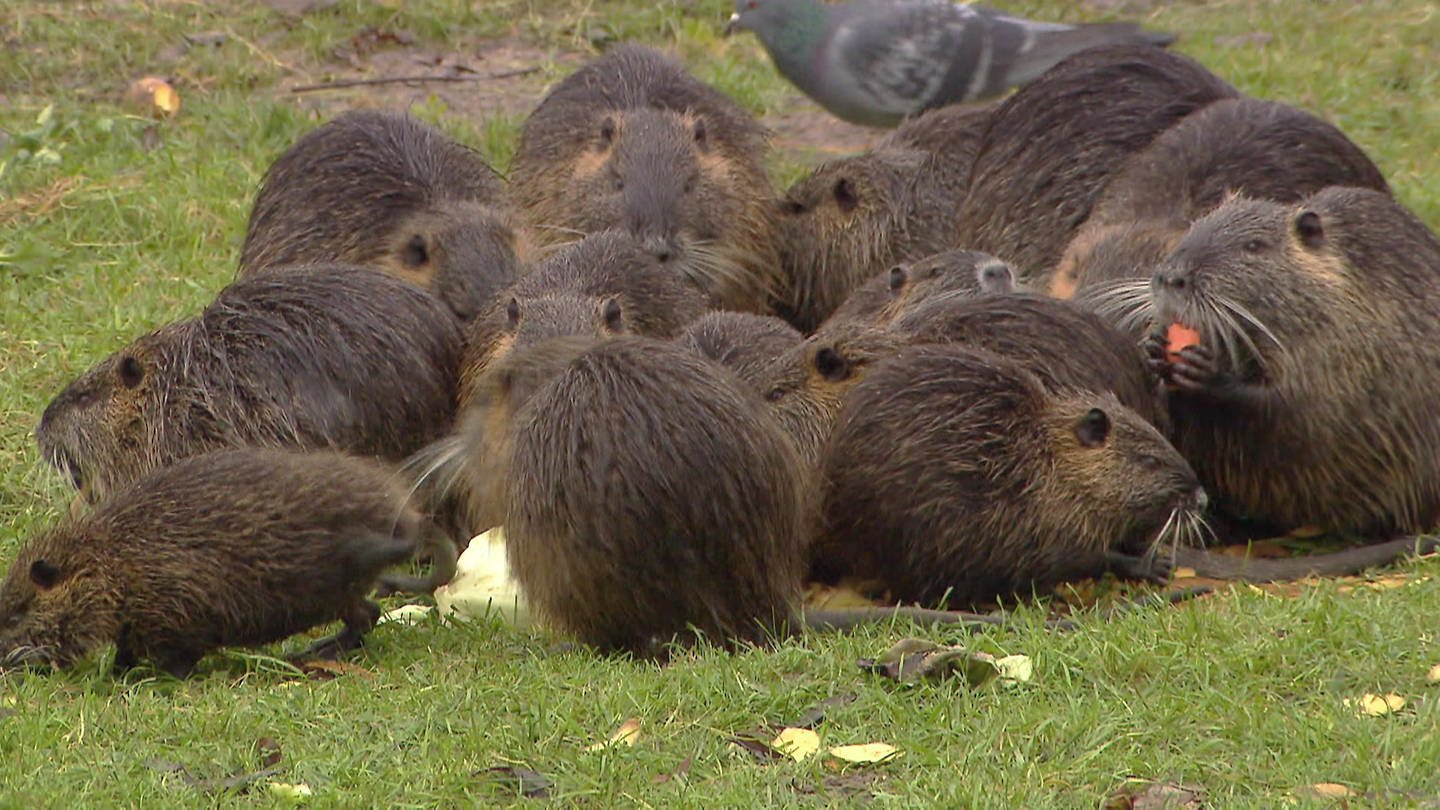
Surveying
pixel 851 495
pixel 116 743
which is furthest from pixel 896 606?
pixel 116 743

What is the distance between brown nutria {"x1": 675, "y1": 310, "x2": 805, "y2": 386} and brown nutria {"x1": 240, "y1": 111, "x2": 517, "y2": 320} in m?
0.82

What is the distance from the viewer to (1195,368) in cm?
505

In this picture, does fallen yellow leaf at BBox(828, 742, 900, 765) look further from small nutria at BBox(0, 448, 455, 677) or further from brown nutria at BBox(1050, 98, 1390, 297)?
brown nutria at BBox(1050, 98, 1390, 297)

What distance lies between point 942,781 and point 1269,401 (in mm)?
1954

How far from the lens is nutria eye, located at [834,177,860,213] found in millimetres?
6574

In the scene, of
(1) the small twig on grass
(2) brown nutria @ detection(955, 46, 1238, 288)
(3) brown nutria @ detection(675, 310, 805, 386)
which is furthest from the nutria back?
(1) the small twig on grass

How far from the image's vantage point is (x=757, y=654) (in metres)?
4.12

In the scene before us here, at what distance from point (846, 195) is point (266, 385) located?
2289 mm

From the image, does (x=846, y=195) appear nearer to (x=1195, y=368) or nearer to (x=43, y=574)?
(x=1195, y=368)

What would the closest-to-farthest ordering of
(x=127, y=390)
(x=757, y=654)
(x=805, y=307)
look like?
(x=757, y=654), (x=127, y=390), (x=805, y=307)

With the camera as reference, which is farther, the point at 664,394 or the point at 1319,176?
the point at 1319,176

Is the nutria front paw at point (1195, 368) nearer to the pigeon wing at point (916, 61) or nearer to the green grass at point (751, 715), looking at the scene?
the green grass at point (751, 715)

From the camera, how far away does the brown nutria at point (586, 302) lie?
17.0 ft

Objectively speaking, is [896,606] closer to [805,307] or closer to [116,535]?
[116,535]
